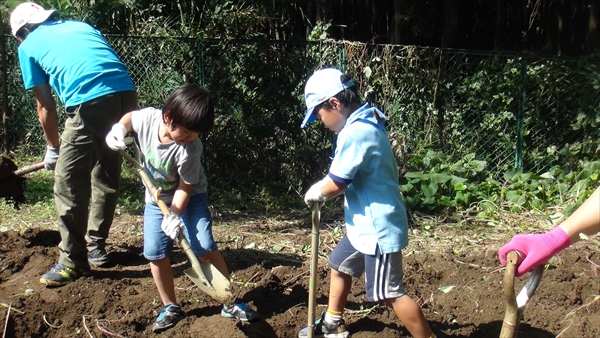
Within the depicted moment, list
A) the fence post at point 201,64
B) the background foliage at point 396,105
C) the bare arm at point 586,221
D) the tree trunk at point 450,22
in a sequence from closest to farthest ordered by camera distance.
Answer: the bare arm at point 586,221
the background foliage at point 396,105
the fence post at point 201,64
the tree trunk at point 450,22

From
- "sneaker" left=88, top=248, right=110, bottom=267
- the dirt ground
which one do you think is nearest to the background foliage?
the dirt ground

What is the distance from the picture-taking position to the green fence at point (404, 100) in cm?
663

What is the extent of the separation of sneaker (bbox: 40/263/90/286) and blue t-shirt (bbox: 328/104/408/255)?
6.93 feet

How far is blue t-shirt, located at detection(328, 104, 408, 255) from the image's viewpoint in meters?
3.07

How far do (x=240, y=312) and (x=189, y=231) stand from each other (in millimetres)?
548

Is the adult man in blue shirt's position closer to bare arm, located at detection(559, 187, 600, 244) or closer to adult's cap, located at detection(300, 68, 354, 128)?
adult's cap, located at detection(300, 68, 354, 128)

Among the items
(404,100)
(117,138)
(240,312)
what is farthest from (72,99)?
(404,100)

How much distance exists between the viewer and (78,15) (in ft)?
26.6

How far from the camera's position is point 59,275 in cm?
424

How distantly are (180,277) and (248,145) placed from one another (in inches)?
114

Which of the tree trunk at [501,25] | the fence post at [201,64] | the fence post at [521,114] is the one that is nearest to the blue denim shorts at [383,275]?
the fence post at [521,114]

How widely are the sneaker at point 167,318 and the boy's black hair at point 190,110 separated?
1056 mm

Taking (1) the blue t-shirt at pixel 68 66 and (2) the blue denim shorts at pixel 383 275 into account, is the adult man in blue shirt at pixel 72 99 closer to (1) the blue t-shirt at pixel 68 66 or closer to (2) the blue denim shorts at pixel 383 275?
(1) the blue t-shirt at pixel 68 66

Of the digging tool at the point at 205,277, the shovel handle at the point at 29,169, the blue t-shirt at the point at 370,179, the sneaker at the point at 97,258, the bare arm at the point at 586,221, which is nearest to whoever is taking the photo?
the bare arm at the point at 586,221
